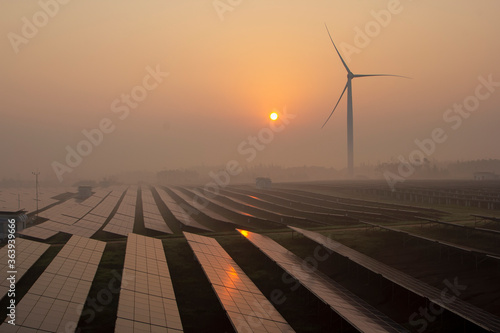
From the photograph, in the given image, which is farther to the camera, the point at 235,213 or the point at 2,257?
the point at 235,213

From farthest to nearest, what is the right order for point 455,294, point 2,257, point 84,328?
1. point 2,257
2. point 455,294
3. point 84,328

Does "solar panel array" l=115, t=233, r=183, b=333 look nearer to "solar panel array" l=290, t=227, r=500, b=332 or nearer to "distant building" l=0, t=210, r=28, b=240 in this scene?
"solar panel array" l=290, t=227, r=500, b=332

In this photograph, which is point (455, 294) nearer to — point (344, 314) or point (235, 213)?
point (344, 314)

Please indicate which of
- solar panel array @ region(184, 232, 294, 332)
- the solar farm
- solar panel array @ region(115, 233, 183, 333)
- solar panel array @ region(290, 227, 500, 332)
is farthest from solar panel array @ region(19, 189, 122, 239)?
solar panel array @ region(290, 227, 500, 332)

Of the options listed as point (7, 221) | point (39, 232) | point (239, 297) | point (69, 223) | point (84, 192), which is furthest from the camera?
point (84, 192)

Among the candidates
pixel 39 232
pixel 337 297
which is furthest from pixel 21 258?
pixel 337 297

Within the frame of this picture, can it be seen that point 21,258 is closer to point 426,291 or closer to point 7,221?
point 7,221

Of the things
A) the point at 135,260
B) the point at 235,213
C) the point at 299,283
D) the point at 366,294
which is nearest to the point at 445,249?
the point at 366,294
